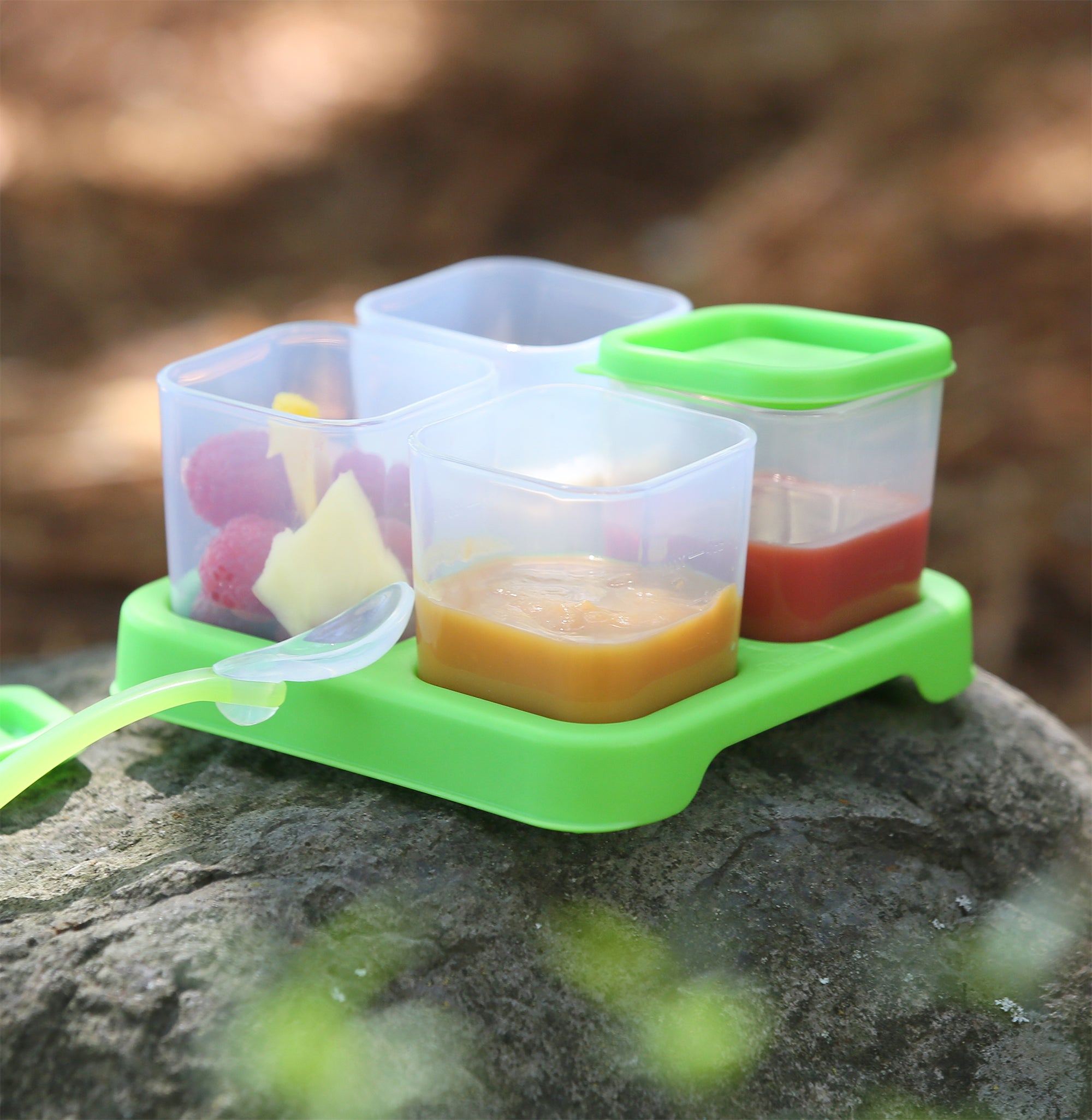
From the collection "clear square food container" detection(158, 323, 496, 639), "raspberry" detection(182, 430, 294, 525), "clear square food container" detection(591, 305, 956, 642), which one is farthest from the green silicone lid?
"raspberry" detection(182, 430, 294, 525)

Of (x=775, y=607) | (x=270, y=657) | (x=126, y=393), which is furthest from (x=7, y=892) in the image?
(x=126, y=393)

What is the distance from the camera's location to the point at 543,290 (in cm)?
134

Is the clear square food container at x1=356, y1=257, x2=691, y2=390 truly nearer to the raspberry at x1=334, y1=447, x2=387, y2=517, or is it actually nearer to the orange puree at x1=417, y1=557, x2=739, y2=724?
the raspberry at x1=334, y1=447, x2=387, y2=517

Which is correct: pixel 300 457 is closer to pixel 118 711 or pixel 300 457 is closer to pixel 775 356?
pixel 118 711

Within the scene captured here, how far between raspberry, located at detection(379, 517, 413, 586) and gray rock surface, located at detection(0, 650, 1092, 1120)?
16cm

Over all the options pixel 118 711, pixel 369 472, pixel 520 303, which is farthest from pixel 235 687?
pixel 520 303

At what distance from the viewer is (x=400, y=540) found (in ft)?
3.43

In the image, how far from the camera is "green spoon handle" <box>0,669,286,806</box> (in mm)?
937

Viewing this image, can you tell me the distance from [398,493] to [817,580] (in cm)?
31

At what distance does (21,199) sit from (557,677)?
7.43 ft

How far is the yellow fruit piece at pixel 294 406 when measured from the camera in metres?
1.09

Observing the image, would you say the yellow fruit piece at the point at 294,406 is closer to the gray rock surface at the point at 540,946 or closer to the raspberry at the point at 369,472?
the raspberry at the point at 369,472

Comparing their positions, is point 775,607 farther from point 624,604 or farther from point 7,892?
point 7,892

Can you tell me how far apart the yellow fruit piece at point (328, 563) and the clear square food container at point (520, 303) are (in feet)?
0.78
